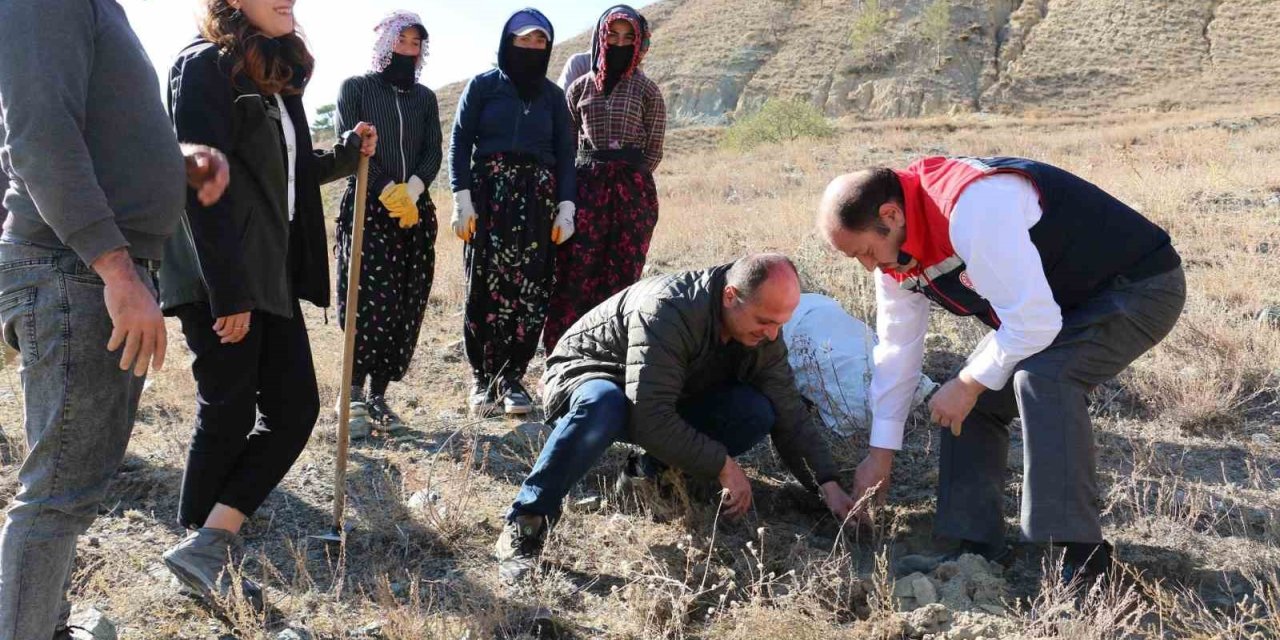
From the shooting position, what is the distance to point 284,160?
2.78m

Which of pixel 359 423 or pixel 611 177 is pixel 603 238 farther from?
pixel 359 423

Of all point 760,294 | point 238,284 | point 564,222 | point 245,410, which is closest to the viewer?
point 238,284

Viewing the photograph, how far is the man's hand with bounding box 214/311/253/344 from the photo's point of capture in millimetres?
2506

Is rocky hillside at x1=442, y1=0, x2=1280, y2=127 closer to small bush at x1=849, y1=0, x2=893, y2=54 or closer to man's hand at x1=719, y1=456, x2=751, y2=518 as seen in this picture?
small bush at x1=849, y1=0, x2=893, y2=54

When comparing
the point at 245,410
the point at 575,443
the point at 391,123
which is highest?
the point at 391,123

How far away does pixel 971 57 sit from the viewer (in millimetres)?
41719

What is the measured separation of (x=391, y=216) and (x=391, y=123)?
0.46 m

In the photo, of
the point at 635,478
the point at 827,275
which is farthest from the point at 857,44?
the point at 635,478

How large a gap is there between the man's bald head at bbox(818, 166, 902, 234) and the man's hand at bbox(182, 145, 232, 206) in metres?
1.63

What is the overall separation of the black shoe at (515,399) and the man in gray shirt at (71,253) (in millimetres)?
2332

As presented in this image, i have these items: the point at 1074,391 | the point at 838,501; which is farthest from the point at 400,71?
the point at 1074,391

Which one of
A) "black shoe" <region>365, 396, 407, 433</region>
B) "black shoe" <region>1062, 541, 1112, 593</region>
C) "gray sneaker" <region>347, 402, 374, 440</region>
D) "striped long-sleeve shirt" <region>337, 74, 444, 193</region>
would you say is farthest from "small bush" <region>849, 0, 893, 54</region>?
"black shoe" <region>1062, 541, 1112, 593</region>

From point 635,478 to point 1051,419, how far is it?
148 centimetres

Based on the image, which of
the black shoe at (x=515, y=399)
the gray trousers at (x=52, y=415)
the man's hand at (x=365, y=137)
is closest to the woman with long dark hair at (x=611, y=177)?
the black shoe at (x=515, y=399)
